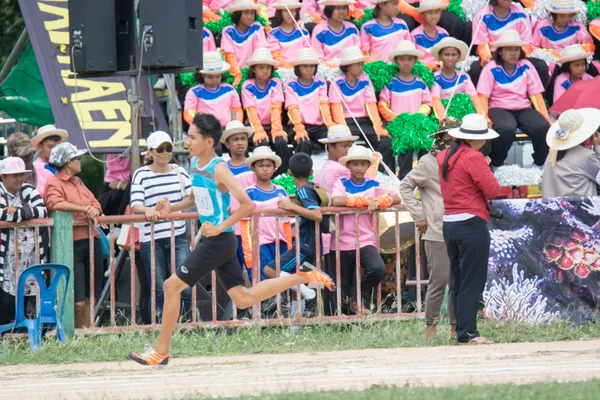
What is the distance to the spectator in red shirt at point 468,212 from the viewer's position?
926 centimetres

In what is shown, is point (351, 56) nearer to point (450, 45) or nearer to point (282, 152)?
point (450, 45)

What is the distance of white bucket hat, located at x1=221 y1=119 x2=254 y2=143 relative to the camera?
39.2ft

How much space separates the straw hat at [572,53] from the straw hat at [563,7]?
0.95m

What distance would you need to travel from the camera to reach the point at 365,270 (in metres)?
10.9

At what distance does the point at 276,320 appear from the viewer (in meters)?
10.4

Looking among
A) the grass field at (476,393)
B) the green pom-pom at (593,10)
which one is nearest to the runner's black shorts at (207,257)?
the grass field at (476,393)

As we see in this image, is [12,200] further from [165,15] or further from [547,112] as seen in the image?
[547,112]

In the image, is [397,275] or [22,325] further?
[397,275]

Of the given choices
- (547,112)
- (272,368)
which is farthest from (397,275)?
(547,112)

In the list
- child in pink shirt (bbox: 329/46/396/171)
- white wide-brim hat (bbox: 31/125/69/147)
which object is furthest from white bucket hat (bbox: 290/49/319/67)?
white wide-brim hat (bbox: 31/125/69/147)

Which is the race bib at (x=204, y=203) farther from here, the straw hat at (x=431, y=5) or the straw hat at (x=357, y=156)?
the straw hat at (x=431, y=5)


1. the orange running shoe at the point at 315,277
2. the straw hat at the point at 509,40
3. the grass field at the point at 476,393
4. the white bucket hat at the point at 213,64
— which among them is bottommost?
the grass field at the point at 476,393

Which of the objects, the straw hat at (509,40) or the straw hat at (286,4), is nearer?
the straw hat at (509,40)

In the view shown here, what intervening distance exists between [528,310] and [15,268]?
4429mm
